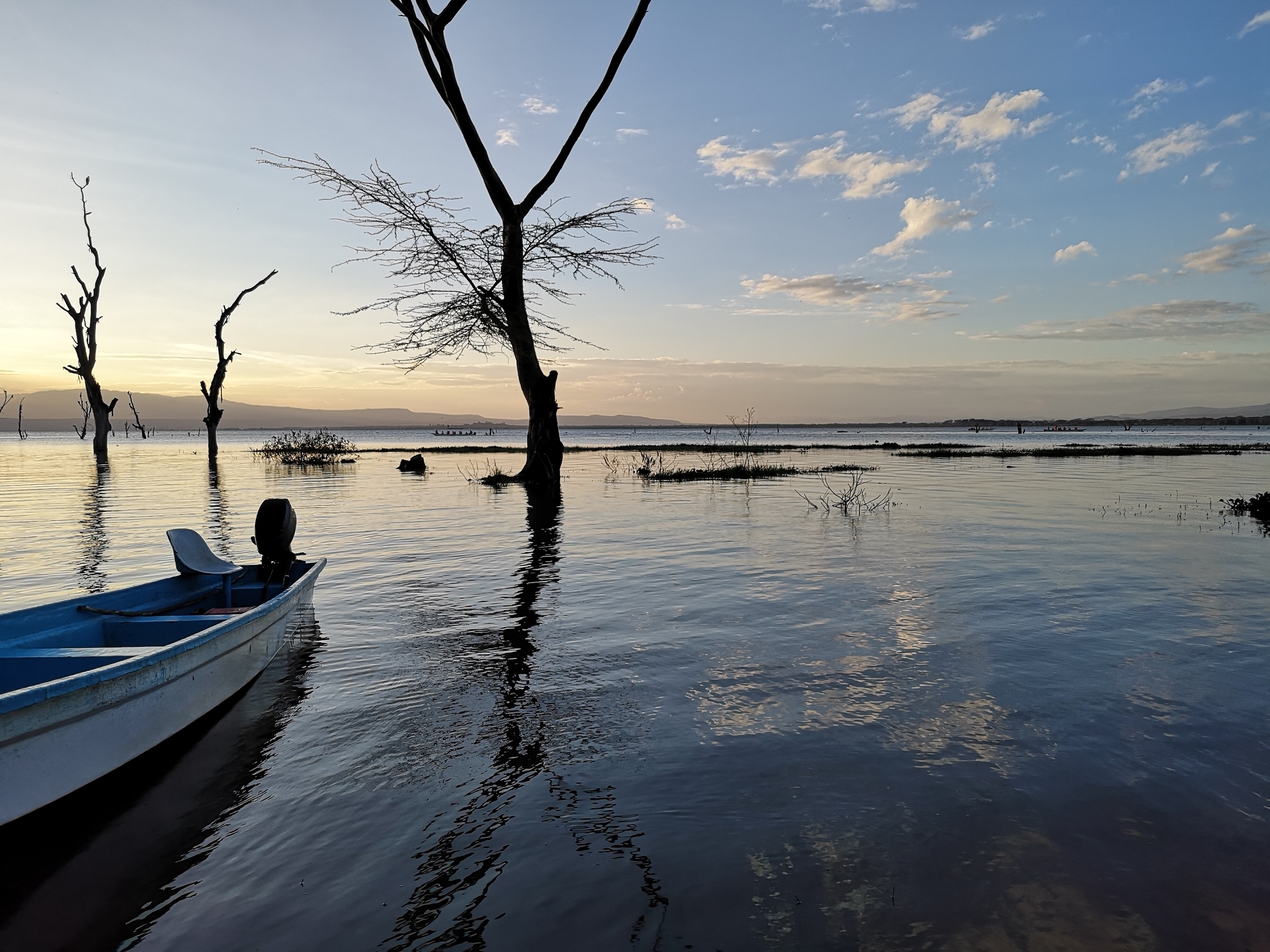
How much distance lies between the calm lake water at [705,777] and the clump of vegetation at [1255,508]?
832cm

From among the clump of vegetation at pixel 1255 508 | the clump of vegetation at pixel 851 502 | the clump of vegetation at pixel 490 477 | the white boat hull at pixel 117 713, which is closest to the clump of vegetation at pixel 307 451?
the clump of vegetation at pixel 490 477

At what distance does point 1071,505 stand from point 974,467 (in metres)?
18.9

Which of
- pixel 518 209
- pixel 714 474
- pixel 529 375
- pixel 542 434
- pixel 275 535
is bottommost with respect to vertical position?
pixel 714 474

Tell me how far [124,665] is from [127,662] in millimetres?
46

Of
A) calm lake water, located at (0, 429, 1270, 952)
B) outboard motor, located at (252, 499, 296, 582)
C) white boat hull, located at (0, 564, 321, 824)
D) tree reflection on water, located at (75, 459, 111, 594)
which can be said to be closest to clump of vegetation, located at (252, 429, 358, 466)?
tree reflection on water, located at (75, 459, 111, 594)

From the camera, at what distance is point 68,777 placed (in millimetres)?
4156

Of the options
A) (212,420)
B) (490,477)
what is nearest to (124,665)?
(490,477)

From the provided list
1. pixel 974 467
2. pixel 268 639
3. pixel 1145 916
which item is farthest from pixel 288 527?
pixel 974 467

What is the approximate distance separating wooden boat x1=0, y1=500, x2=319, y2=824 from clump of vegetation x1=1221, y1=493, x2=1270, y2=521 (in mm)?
21401

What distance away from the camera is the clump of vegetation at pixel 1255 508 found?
684 inches

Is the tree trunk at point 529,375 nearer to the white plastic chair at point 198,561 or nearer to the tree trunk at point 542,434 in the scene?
the tree trunk at point 542,434

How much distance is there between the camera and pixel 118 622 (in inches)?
252

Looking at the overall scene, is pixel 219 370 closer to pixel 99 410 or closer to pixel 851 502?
pixel 99 410

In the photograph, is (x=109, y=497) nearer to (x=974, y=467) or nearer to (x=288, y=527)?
(x=288, y=527)
